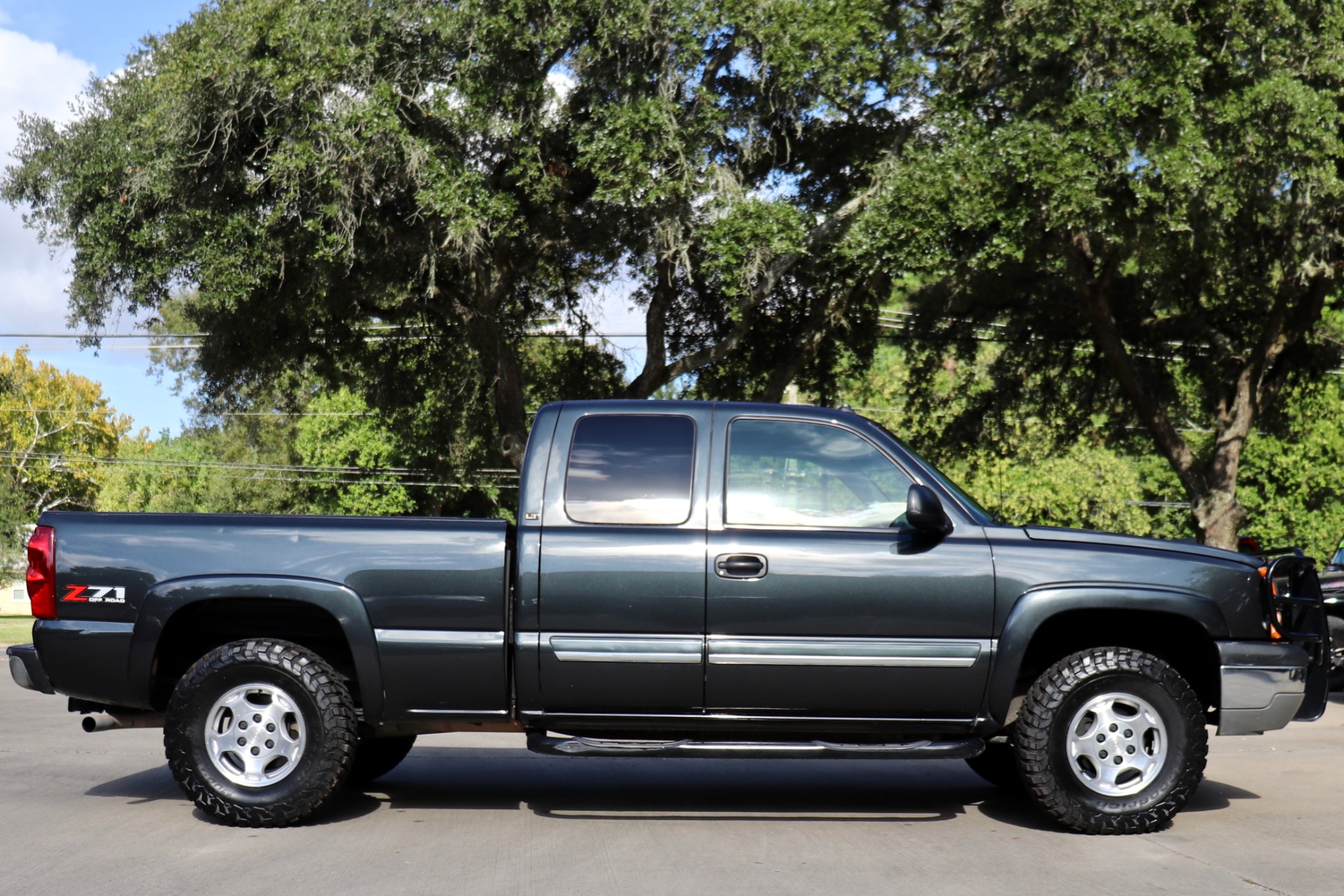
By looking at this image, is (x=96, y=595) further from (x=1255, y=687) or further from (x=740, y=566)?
(x=1255, y=687)

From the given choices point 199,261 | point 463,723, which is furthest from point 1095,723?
point 199,261

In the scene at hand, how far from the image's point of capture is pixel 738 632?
6.10 m

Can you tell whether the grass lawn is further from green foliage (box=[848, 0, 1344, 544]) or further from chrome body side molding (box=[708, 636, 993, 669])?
chrome body side molding (box=[708, 636, 993, 669])

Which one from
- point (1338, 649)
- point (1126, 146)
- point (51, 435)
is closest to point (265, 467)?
point (51, 435)

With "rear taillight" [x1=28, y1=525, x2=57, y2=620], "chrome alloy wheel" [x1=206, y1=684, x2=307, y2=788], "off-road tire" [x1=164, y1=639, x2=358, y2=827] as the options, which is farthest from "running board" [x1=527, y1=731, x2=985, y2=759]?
"rear taillight" [x1=28, y1=525, x2=57, y2=620]

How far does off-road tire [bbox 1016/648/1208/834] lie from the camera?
6.25 metres

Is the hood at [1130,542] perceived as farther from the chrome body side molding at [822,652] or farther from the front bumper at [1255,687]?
the chrome body side molding at [822,652]

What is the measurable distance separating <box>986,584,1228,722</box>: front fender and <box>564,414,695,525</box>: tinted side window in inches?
64.0

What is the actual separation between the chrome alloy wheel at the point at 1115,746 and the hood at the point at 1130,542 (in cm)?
73

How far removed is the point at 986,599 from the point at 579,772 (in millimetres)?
3074

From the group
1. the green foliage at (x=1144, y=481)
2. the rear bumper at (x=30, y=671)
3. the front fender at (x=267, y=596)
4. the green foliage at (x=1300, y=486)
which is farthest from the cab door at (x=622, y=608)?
the green foliage at (x=1300, y=486)

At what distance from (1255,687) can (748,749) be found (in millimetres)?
2453

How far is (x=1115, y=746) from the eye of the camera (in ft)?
20.7

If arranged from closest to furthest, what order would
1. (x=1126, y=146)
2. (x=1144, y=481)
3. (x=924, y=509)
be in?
(x=924, y=509), (x=1126, y=146), (x=1144, y=481)
